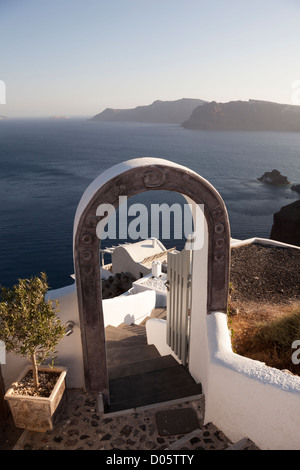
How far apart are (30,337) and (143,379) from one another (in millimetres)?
2396

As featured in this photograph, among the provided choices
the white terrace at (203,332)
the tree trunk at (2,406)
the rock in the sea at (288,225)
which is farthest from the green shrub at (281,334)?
the rock in the sea at (288,225)

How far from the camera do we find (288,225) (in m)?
38.3

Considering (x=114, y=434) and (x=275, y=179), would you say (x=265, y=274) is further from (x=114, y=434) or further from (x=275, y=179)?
(x=275, y=179)

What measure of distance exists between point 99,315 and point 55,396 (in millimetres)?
1246

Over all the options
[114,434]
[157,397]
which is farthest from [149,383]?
[114,434]

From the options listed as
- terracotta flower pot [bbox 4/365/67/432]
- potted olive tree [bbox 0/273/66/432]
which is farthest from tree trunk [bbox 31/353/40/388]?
terracotta flower pot [bbox 4/365/67/432]

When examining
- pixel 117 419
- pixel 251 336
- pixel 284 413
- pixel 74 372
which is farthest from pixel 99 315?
pixel 251 336

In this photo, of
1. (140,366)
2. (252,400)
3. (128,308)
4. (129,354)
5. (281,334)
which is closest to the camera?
(252,400)

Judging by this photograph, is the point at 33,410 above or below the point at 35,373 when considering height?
below

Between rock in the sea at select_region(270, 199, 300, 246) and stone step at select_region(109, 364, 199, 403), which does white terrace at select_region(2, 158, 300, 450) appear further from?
rock in the sea at select_region(270, 199, 300, 246)

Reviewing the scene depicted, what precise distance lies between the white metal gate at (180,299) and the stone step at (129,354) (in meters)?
0.67

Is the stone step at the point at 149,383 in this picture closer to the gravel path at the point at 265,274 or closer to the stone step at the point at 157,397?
the stone step at the point at 157,397
